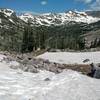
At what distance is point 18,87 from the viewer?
22000 millimetres

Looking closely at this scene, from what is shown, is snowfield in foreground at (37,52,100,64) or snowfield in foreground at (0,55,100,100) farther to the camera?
snowfield in foreground at (37,52,100,64)

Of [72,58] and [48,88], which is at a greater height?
[72,58]

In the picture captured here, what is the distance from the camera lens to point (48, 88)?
22016 millimetres

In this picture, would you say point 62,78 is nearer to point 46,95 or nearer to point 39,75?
point 39,75

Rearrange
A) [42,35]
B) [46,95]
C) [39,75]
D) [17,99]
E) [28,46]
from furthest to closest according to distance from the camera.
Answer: [42,35]
[28,46]
[39,75]
[46,95]
[17,99]

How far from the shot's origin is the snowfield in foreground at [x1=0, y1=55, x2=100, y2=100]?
19891 millimetres

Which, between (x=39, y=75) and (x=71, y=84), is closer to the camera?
(x=71, y=84)

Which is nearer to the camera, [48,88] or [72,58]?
[48,88]

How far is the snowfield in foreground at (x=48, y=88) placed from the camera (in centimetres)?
1989

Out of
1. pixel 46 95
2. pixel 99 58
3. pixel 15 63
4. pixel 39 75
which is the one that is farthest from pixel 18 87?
pixel 99 58

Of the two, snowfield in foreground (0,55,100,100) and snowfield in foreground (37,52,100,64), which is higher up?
snowfield in foreground (37,52,100,64)

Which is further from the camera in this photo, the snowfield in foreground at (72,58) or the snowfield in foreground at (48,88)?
the snowfield in foreground at (72,58)

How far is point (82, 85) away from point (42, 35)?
127 m

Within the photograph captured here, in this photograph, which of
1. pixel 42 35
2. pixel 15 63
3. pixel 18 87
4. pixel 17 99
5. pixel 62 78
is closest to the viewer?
pixel 17 99
